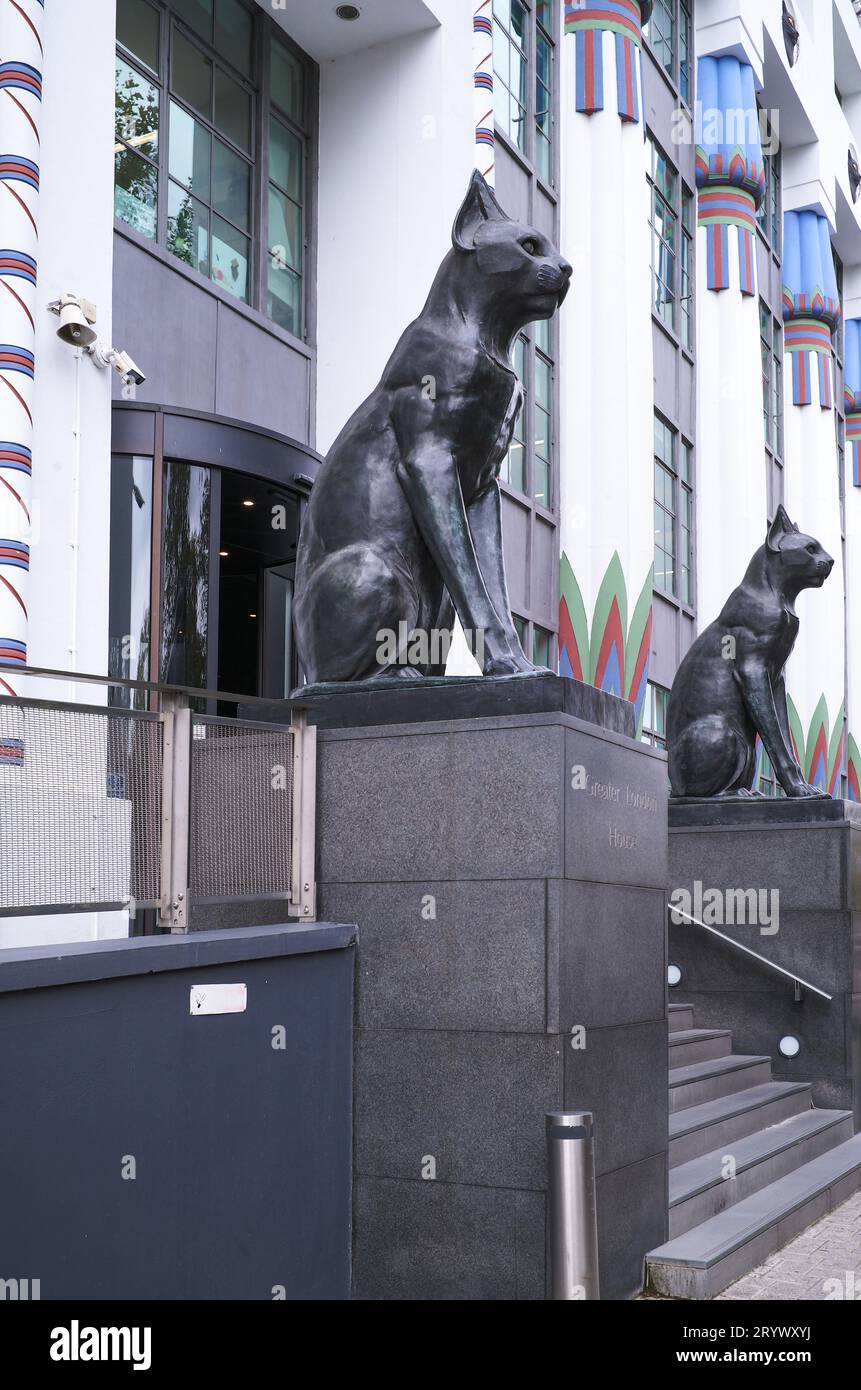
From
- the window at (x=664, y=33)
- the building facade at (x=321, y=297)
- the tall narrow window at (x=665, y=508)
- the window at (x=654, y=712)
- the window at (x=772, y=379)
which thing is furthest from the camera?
the window at (x=772, y=379)

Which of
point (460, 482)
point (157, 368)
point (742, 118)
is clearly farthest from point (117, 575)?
point (742, 118)

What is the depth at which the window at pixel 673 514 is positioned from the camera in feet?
80.1

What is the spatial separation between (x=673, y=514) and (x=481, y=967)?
20.3 meters

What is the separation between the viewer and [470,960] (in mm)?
5895

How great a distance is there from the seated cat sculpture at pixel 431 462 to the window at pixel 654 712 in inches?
650

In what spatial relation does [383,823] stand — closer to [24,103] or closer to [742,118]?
[24,103]

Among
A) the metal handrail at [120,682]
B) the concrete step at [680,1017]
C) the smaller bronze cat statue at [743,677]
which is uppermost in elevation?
the smaller bronze cat statue at [743,677]

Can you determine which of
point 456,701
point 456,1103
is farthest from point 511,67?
point 456,1103

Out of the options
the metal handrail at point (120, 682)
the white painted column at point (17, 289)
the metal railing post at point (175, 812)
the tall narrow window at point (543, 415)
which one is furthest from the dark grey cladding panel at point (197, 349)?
the tall narrow window at point (543, 415)

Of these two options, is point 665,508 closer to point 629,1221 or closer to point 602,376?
point 602,376

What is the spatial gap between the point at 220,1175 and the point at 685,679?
23.8 feet

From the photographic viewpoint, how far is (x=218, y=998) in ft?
17.6

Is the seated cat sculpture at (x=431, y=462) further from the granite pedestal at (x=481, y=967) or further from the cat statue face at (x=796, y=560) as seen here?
the cat statue face at (x=796, y=560)

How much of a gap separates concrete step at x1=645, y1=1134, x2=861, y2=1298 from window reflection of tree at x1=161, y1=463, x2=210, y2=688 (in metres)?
5.51
